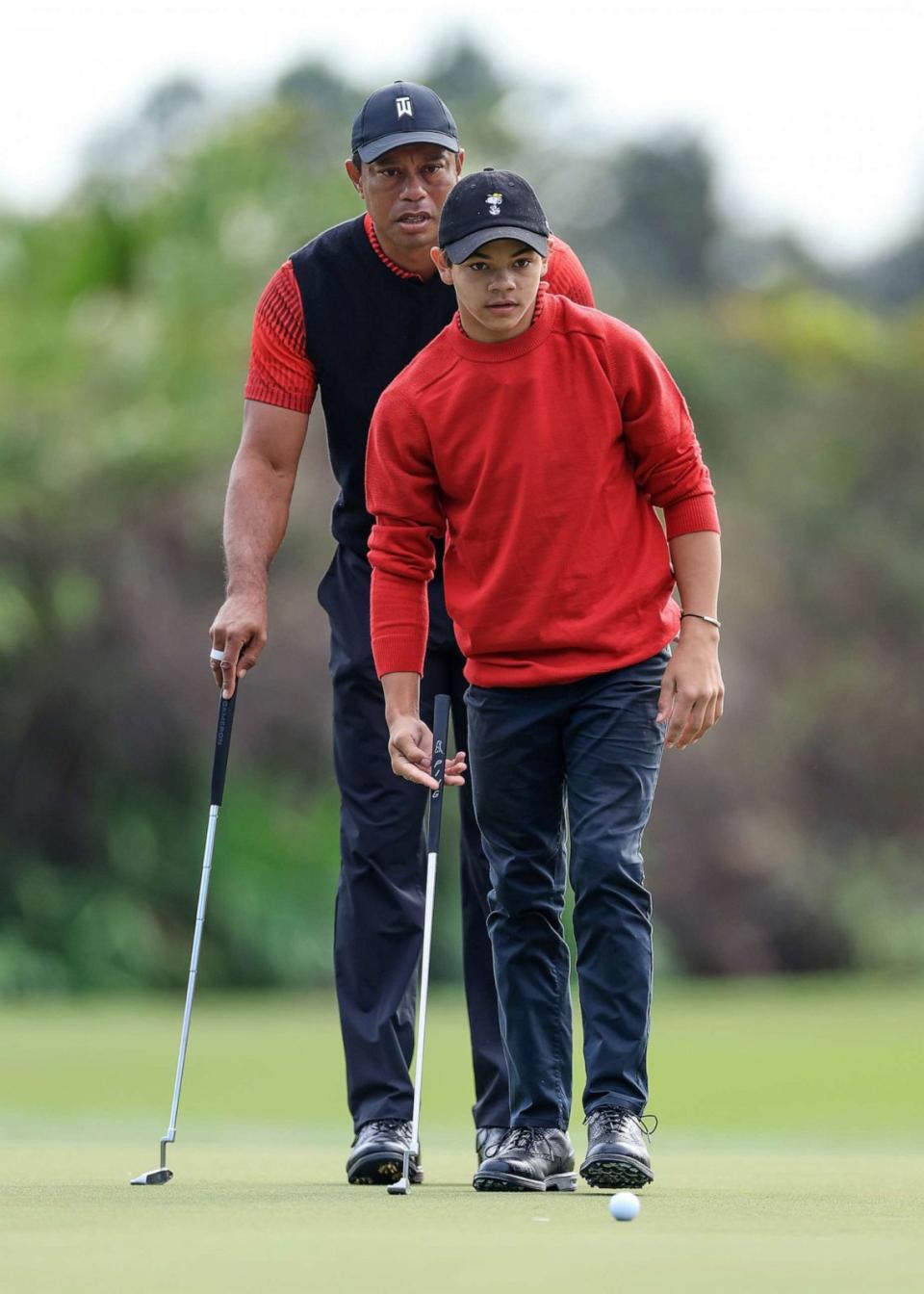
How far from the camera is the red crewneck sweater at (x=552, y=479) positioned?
5.02 meters

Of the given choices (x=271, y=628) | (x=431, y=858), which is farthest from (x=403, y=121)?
(x=271, y=628)

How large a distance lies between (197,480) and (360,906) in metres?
16.0

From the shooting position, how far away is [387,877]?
5.82 metres

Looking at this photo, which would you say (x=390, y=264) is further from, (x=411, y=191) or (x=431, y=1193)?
(x=431, y=1193)

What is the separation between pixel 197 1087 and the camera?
10.5 metres

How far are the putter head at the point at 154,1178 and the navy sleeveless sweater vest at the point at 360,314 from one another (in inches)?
68.9

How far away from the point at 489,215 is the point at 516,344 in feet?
0.92

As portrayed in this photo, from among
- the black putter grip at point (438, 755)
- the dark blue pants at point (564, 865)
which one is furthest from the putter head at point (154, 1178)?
the black putter grip at point (438, 755)

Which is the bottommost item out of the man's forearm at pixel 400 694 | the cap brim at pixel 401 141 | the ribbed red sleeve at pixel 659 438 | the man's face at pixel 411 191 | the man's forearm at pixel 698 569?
the man's forearm at pixel 400 694

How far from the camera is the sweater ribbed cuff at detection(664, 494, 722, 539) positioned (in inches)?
202

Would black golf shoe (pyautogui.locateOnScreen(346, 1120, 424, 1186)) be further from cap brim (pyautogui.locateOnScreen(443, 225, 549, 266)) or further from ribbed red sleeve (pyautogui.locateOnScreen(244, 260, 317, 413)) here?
cap brim (pyautogui.locateOnScreen(443, 225, 549, 266))

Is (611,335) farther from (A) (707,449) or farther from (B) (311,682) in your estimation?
(A) (707,449)

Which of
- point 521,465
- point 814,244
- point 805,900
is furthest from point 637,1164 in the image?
point 814,244

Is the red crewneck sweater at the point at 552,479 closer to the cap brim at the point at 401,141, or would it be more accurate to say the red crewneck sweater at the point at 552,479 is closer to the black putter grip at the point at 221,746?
the cap brim at the point at 401,141
